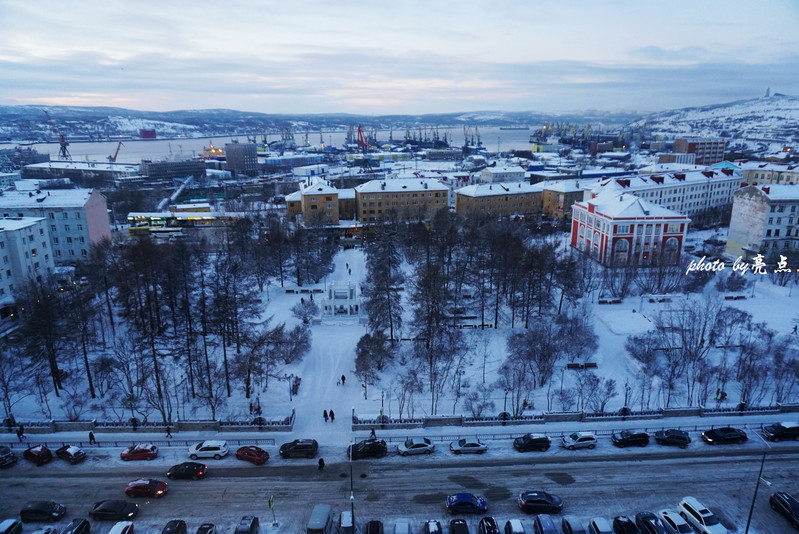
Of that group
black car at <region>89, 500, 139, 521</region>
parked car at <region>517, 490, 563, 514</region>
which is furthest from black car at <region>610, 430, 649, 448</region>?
black car at <region>89, 500, 139, 521</region>

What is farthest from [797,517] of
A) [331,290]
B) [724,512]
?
[331,290]

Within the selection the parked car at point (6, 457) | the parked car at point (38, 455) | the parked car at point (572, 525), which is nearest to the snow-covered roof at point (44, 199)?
the parked car at point (6, 457)

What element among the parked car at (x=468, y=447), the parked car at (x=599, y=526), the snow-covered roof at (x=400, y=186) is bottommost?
the parked car at (x=468, y=447)

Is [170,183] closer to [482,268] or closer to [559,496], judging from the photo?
[482,268]

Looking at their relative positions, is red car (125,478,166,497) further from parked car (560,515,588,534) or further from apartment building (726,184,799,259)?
apartment building (726,184,799,259)

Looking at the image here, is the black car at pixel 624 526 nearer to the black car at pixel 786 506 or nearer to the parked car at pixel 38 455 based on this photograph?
the black car at pixel 786 506

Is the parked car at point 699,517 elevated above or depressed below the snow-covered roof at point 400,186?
below

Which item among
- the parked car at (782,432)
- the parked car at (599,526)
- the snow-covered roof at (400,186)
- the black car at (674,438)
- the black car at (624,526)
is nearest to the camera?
the parked car at (599,526)
